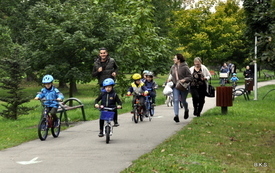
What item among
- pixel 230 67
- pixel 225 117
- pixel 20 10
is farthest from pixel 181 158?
pixel 20 10

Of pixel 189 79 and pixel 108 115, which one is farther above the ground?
pixel 189 79

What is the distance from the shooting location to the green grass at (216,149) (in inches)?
305

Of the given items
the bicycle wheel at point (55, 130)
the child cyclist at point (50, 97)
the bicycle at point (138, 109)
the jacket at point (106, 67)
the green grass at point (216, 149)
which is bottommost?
the green grass at point (216, 149)

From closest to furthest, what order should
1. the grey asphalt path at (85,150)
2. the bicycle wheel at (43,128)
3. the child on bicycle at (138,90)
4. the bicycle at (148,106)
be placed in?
1. the grey asphalt path at (85,150)
2. the bicycle wheel at (43,128)
3. the child on bicycle at (138,90)
4. the bicycle at (148,106)

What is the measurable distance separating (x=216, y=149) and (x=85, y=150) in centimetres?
234

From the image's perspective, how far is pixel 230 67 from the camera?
40219 mm

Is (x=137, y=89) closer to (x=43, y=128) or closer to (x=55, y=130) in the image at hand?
(x=55, y=130)

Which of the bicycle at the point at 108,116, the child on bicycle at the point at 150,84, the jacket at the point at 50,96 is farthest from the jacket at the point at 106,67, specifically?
the child on bicycle at the point at 150,84

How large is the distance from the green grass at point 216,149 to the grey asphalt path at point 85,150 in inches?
15.2

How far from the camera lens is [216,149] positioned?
9.55 meters

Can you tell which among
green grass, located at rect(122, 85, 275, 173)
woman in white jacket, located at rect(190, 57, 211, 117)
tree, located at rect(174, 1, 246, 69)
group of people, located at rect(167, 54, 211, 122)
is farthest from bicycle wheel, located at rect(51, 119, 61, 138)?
tree, located at rect(174, 1, 246, 69)

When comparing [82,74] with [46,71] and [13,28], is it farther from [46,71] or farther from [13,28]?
[13,28]

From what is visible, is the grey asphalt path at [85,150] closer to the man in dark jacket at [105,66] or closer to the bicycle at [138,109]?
the bicycle at [138,109]

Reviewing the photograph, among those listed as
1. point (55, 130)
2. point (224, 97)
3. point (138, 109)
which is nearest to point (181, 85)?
point (138, 109)
